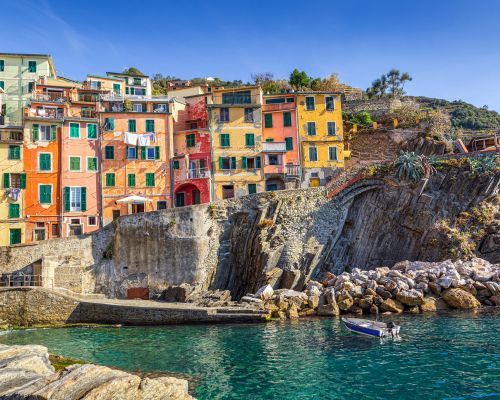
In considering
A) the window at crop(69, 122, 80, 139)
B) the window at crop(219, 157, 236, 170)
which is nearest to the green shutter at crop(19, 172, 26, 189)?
the window at crop(69, 122, 80, 139)

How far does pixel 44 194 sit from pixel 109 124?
873 cm

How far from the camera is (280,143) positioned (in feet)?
156

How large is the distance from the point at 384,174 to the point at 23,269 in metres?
30.4

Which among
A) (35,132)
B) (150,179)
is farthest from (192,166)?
(35,132)

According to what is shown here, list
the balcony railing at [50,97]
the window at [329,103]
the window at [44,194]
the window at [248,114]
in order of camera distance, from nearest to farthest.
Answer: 1. the window at [44,194]
2. the balcony railing at [50,97]
3. the window at [248,114]
4. the window at [329,103]

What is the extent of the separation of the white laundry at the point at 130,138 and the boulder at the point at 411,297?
2769 centimetres

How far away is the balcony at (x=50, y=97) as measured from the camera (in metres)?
47.4

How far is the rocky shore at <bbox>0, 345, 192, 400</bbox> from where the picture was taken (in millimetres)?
11438

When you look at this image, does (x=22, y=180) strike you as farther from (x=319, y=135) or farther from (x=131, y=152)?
(x=319, y=135)

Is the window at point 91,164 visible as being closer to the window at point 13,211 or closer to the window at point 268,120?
the window at point 13,211

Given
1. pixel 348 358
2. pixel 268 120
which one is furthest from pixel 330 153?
pixel 348 358

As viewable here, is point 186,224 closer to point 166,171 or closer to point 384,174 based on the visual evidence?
point 166,171

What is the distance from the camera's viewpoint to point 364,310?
31.3 meters

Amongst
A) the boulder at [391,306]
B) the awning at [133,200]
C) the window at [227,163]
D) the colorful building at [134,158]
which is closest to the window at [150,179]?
the colorful building at [134,158]
